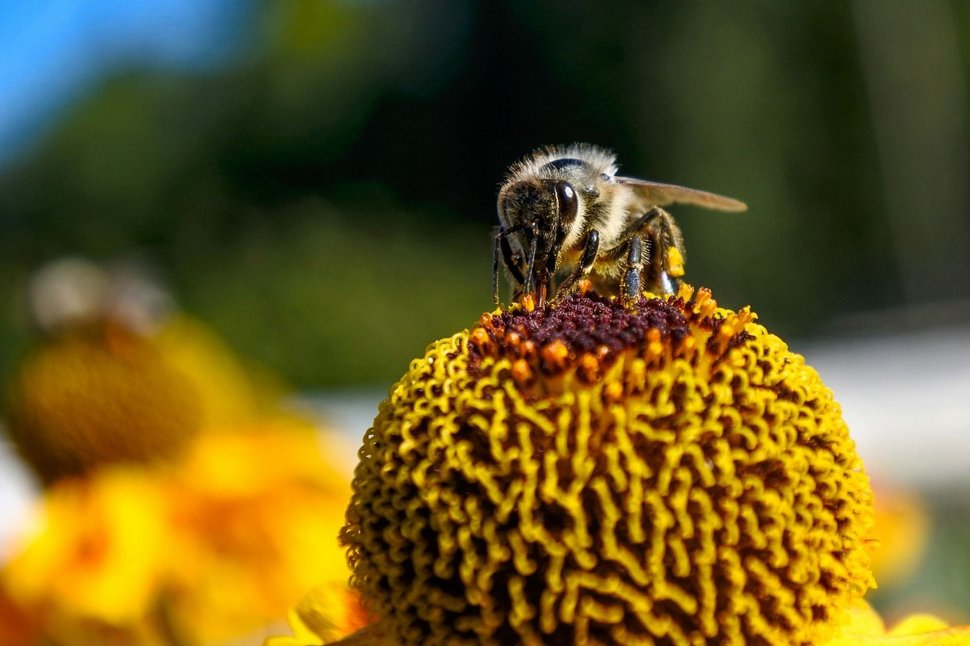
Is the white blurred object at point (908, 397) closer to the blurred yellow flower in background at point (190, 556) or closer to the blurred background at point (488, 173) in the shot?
the blurred background at point (488, 173)

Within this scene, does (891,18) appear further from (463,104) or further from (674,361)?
(674,361)

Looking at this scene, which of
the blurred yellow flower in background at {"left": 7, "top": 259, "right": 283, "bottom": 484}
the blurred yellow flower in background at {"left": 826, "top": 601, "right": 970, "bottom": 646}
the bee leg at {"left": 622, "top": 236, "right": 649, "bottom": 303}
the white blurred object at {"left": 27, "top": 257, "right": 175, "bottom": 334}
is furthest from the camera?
the white blurred object at {"left": 27, "top": 257, "right": 175, "bottom": 334}

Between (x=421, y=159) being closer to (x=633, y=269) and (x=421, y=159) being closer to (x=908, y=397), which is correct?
(x=908, y=397)

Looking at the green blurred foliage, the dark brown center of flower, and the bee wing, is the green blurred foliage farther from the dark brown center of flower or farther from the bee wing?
the dark brown center of flower

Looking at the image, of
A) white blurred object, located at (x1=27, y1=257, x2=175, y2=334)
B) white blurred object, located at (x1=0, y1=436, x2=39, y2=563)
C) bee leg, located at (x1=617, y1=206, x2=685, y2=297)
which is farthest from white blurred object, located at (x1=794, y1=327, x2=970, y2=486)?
bee leg, located at (x1=617, y1=206, x2=685, y2=297)

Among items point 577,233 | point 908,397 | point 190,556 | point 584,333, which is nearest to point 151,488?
point 190,556

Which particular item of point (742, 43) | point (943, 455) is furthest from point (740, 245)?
point (943, 455)
